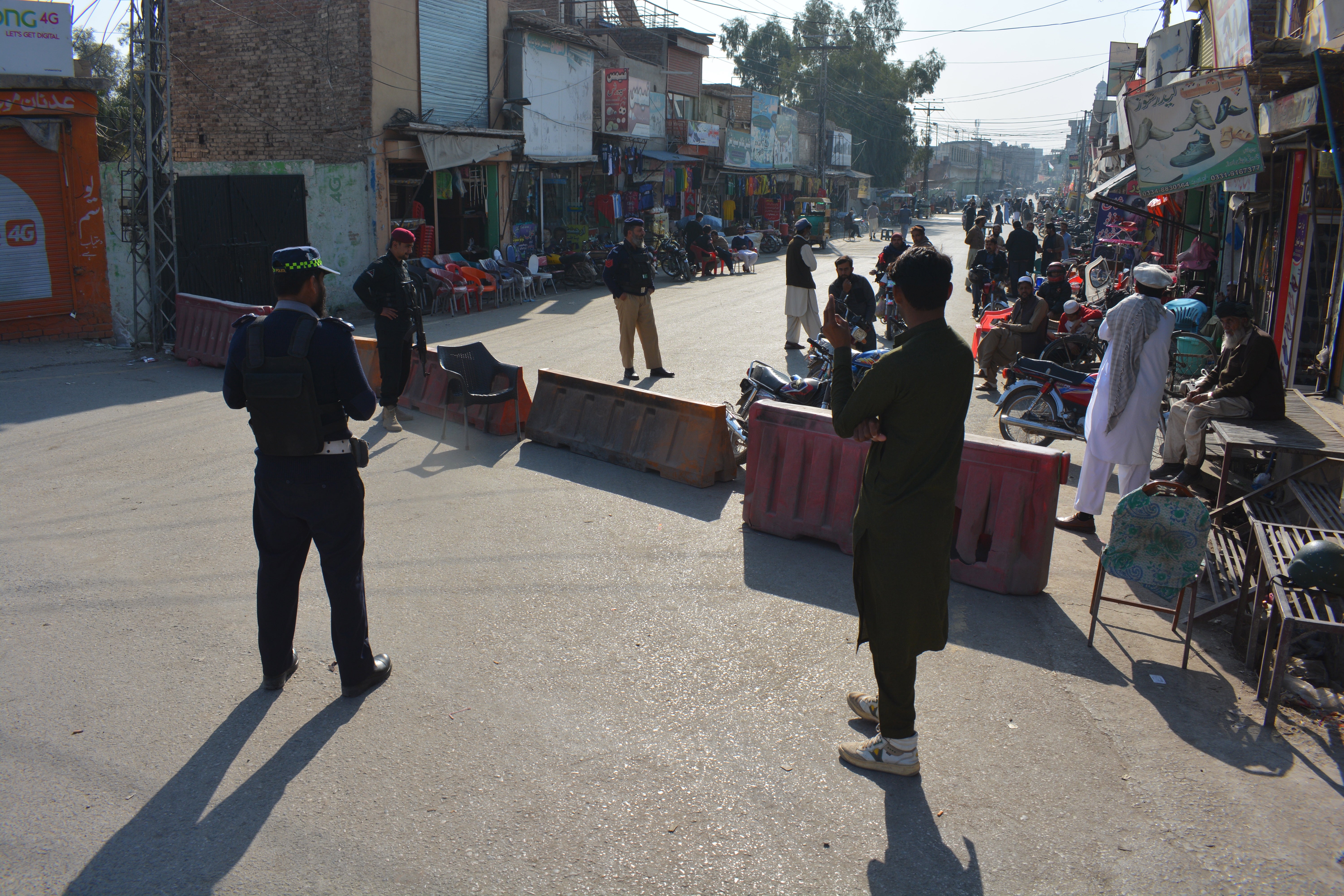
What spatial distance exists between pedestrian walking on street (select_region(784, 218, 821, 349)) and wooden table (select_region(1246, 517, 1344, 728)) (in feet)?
26.2

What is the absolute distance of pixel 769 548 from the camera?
6516mm

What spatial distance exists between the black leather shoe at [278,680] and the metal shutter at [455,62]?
1847 cm

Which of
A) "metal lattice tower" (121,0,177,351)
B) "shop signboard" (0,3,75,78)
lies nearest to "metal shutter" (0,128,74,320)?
"shop signboard" (0,3,75,78)

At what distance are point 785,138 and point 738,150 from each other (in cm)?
863

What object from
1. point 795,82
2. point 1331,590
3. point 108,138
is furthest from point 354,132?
point 795,82

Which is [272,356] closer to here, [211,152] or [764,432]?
[764,432]

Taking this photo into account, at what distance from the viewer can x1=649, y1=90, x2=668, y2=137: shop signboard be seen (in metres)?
35.2

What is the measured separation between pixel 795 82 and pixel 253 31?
65981mm

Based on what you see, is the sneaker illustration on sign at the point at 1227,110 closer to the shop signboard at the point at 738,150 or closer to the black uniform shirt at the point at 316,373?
the black uniform shirt at the point at 316,373

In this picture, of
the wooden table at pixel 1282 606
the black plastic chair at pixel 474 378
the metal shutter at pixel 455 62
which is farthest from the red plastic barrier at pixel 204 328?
the wooden table at pixel 1282 606

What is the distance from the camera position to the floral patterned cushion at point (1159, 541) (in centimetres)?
486

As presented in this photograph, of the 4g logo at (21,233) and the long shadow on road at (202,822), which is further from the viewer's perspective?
the 4g logo at (21,233)

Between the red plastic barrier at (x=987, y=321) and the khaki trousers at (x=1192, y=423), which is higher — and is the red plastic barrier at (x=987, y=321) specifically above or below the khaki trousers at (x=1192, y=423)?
above

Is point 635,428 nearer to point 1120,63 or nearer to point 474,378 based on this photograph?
point 474,378
